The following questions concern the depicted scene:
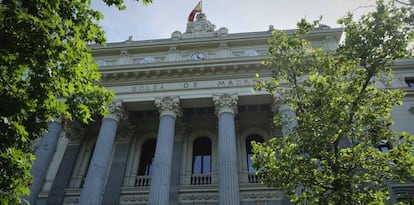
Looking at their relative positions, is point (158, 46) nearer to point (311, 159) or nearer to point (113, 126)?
point (113, 126)

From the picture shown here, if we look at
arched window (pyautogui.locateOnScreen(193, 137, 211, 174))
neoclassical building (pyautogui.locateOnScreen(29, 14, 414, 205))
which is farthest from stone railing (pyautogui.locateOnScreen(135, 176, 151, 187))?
arched window (pyautogui.locateOnScreen(193, 137, 211, 174))

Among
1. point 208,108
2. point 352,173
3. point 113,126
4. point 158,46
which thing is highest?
point 158,46

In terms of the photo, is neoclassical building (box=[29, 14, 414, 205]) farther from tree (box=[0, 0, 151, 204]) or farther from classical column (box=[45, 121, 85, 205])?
tree (box=[0, 0, 151, 204])

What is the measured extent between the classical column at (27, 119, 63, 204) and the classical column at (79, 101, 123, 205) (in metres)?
2.73

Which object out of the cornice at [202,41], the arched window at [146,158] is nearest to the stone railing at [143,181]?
the arched window at [146,158]

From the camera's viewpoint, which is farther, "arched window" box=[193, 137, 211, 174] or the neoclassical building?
"arched window" box=[193, 137, 211, 174]

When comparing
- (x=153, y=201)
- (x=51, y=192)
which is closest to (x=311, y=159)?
(x=153, y=201)

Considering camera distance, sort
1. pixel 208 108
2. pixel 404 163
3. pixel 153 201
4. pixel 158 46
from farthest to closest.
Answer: pixel 158 46
pixel 208 108
pixel 153 201
pixel 404 163

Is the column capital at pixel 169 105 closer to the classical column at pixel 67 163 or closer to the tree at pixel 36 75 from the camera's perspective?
the classical column at pixel 67 163

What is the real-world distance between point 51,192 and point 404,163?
1841 centimetres

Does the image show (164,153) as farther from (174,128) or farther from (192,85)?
(192,85)

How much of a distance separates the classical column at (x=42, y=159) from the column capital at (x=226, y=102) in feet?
31.2

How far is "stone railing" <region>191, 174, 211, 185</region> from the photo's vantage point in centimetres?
1822

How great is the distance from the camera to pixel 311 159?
30.5 ft
